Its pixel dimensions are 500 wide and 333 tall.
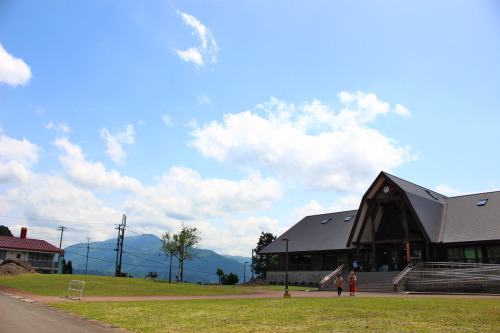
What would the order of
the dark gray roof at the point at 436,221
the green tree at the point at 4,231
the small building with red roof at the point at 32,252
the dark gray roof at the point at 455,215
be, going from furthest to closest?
1. the green tree at the point at 4,231
2. the small building with red roof at the point at 32,252
3. the dark gray roof at the point at 436,221
4. the dark gray roof at the point at 455,215

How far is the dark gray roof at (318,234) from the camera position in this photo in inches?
1786

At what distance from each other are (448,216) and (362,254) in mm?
10183

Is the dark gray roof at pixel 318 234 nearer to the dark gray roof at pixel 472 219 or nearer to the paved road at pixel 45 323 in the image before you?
the dark gray roof at pixel 472 219

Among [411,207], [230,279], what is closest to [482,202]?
[411,207]

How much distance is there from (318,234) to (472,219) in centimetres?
1863

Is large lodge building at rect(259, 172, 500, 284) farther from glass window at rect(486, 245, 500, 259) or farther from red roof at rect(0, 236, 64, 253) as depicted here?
red roof at rect(0, 236, 64, 253)

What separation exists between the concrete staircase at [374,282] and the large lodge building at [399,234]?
268cm

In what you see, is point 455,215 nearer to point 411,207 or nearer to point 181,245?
A: point 411,207

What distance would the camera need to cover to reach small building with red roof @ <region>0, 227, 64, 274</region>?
53656mm

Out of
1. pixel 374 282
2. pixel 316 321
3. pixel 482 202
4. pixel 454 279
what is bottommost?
pixel 374 282

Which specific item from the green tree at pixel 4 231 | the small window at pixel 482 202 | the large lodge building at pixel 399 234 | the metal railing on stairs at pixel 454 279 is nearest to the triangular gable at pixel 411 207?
the large lodge building at pixel 399 234

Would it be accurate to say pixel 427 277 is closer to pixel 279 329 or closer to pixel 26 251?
pixel 279 329

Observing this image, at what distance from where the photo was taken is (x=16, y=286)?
2798cm

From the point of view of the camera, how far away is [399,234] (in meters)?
39.3
